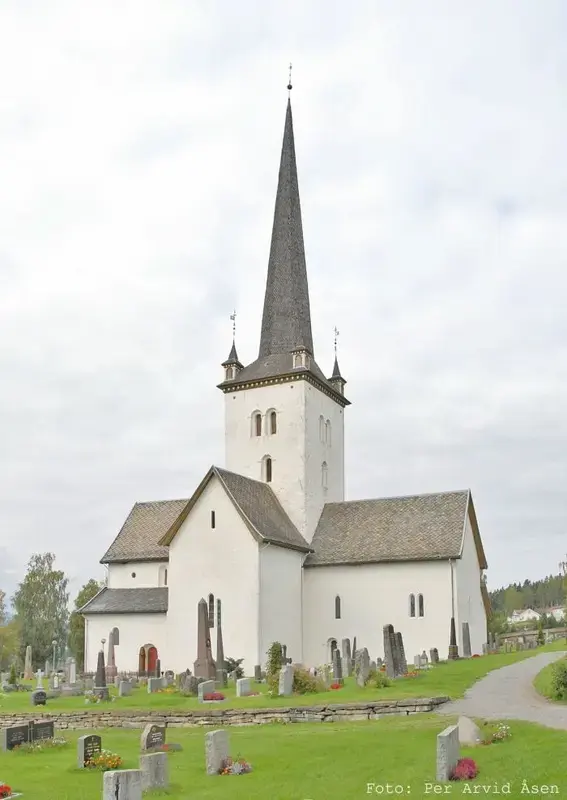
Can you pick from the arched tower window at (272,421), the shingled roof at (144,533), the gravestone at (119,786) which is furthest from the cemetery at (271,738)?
the arched tower window at (272,421)

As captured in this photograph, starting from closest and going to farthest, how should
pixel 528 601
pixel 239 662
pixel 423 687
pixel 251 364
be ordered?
pixel 423 687, pixel 239 662, pixel 251 364, pixel 528 601

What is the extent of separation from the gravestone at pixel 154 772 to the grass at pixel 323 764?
0.77 ft

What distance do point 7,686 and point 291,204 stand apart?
3384 centimetres

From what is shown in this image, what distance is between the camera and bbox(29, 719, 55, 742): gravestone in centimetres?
2100

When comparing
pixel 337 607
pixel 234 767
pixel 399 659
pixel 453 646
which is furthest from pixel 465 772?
pixel 337 607

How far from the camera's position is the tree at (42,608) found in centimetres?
6862

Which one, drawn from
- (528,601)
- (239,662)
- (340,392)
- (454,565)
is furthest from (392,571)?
(528,601)

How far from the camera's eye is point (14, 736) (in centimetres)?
2061

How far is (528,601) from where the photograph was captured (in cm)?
15800

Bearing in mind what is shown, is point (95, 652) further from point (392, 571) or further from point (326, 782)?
point (326, 782)

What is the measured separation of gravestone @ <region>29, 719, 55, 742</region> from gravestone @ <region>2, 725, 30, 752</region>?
108 millimetres

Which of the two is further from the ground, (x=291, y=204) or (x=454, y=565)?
(x=291, y=204)

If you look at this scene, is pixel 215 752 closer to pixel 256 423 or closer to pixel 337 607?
pixel 337 607

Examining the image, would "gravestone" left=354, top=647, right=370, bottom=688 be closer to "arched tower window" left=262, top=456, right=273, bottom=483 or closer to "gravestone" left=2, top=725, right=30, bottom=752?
"gravestone" left=2, top=725, right=30, bottom=752
